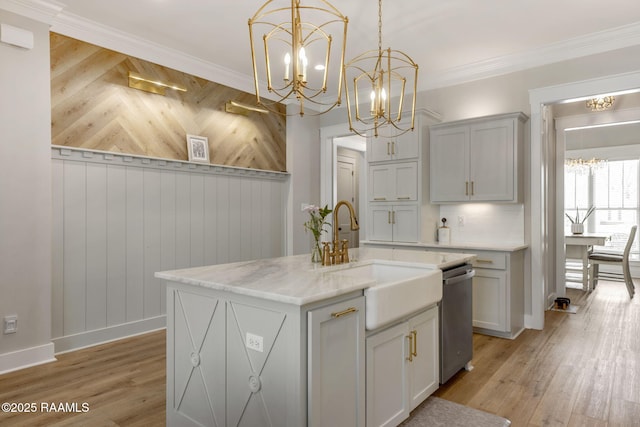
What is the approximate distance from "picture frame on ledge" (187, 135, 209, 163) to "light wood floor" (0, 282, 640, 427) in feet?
6.29

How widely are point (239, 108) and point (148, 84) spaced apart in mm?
1179

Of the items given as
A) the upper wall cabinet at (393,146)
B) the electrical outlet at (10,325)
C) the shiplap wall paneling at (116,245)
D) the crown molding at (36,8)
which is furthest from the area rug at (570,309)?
the crown molding at (36,8)

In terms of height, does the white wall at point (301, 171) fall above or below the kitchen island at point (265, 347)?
above

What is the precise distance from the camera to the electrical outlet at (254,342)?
5.74ft

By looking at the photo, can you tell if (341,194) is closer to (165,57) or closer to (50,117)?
(165,57)

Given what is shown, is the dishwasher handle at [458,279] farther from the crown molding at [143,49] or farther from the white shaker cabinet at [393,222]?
the crown molding at [143,49]

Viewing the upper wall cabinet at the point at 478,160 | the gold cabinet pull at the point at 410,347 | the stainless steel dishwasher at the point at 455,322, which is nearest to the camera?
the gold cabinet pull at the point at 410,347

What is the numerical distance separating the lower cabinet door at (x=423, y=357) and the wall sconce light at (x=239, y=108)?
347 centimetres

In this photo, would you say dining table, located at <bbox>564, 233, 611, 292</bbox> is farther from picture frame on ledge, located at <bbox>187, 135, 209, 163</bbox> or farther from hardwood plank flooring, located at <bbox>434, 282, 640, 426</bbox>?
picture frame on ledge, located at <bbox>187, 135, 209, 163</bbox>

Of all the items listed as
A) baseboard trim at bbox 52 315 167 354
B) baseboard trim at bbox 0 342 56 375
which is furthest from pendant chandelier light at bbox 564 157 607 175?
baseboard trim at bbox 0 342 56 375

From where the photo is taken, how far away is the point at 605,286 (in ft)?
21.9

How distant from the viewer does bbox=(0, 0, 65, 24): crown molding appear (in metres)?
3.12

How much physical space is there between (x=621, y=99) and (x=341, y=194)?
4.12 m

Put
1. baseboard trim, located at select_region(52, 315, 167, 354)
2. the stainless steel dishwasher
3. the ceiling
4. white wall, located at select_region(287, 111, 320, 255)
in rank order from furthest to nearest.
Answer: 1. white wall, located at select_region(287, 111, 320, 255)
2. baseboard trim, located at select_region(52, 315, 167, 354)
3. the ceiling
4. the stainless steel dishwasher
